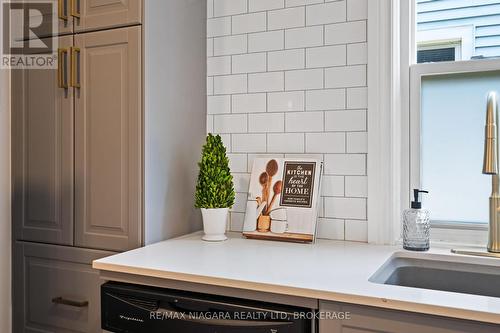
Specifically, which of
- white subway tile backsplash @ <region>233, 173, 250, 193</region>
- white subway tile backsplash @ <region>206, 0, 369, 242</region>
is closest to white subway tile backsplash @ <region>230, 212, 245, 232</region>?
white subway tile backsplash @ <region>206, 0, 369, 242</region>

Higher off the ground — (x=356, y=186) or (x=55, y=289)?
(x=356, y=186)

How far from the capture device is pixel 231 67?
1.99 metres

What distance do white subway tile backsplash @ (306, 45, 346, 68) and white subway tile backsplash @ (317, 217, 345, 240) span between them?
0.63m

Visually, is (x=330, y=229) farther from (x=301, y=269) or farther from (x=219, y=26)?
(x=219, y=26)

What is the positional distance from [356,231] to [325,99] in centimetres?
54

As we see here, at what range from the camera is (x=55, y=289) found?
177 centimetres

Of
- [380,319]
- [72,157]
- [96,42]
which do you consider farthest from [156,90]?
[380,319]

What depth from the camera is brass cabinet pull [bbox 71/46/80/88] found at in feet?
5.66

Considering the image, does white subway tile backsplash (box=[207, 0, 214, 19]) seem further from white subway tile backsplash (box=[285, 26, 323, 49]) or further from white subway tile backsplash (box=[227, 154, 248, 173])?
white subway tile backsplash (box=[227, 154, 248, 173])

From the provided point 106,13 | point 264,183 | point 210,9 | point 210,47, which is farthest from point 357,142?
point 106,13

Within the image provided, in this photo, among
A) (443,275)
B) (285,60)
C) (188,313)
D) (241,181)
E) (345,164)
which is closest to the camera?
(188,313)

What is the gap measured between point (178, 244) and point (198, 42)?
0.90m

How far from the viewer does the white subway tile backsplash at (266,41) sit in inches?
73.9

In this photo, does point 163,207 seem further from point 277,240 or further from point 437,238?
point 437,238
